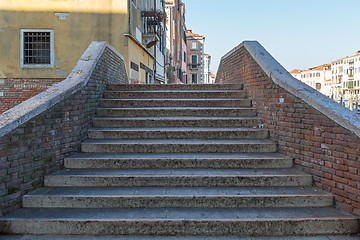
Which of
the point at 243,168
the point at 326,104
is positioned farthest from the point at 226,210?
the point at 326,104

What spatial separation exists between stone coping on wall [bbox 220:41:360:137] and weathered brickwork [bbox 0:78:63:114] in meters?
9.06

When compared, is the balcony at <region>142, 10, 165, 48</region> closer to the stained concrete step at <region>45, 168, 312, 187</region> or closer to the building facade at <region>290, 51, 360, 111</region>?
the stained concrete step at <region>45, 168, 312, 187</region>

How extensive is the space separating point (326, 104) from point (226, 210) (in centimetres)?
179

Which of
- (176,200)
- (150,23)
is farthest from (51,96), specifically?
→ (150,23)

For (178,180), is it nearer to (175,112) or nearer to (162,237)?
(162,237)

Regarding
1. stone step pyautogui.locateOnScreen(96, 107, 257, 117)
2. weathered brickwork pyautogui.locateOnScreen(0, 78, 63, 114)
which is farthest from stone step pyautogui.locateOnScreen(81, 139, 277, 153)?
weathered brickwork pyautogui.locateOnScreen(0, 78, 63, 114)

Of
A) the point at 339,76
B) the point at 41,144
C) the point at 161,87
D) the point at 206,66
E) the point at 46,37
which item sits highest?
the point at 206,66

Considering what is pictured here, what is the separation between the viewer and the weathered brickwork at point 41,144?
3.00 meters

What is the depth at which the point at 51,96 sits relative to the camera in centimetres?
376

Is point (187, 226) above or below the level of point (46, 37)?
below

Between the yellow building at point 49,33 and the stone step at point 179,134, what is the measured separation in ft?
23.1

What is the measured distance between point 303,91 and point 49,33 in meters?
10.9

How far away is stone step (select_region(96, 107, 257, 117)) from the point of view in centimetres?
520

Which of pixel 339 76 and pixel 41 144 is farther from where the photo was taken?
pixel 339 76
